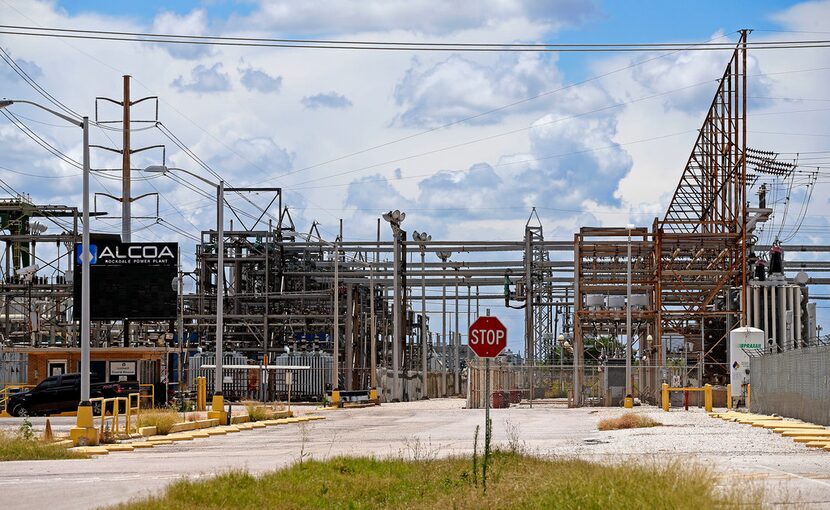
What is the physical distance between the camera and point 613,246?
6141cm

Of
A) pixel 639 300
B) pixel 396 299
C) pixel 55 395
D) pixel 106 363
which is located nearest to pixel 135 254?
pixel 106 363

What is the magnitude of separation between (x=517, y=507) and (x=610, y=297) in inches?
1989

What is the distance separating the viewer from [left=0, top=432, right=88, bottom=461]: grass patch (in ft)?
86.0

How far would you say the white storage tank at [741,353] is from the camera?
170ft

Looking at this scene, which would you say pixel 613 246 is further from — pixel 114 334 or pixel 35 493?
pixel 35 493

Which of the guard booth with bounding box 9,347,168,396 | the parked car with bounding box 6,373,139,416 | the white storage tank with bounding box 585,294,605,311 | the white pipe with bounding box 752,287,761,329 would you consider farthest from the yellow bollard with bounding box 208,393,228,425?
the white pipe with bounding box 752,287,761,329

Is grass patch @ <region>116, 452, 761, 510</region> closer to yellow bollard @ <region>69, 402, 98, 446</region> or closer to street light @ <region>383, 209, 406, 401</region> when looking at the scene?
yellow bollard @ <region>69, 402, 98, 446</region>

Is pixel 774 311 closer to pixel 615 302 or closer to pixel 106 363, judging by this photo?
pixel 615 302

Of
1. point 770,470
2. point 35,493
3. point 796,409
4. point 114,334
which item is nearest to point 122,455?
point 35,493

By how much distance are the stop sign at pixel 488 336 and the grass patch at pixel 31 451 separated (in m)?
10.9

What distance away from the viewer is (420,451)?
2678 cm

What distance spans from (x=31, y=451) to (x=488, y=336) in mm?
12114

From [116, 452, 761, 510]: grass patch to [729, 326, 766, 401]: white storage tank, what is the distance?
33093 millimetres

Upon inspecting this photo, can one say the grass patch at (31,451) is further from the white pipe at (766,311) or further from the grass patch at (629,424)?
the white pipe at (766,311)
